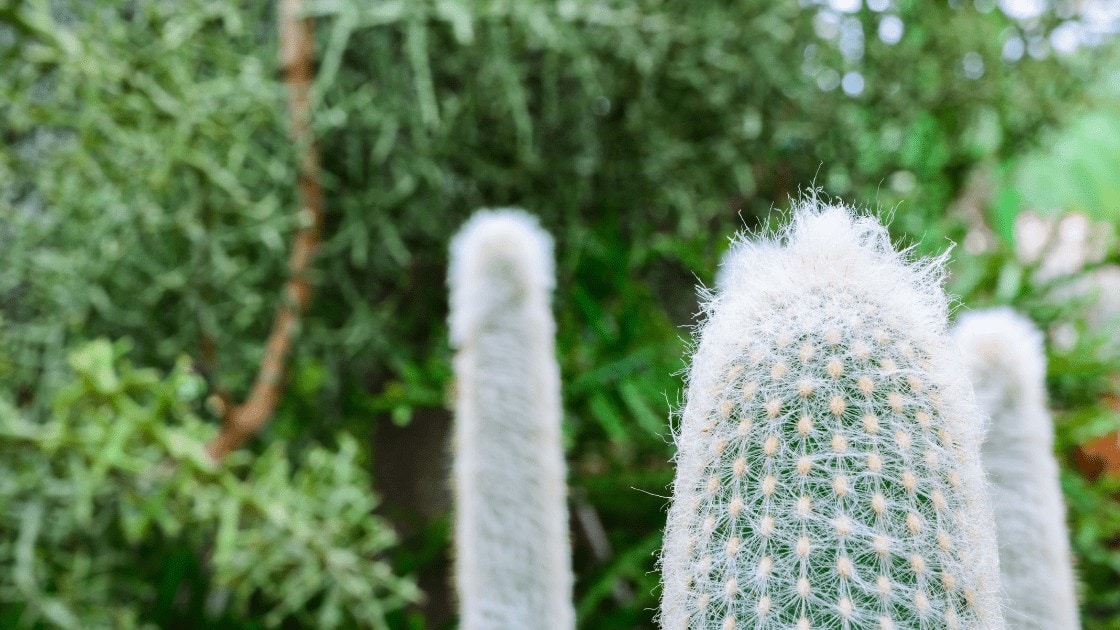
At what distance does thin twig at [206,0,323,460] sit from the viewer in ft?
2.23

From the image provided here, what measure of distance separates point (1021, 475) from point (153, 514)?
499 mm

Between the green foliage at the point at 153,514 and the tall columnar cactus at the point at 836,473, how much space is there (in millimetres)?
412

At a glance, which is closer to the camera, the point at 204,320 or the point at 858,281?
the point at 858,281

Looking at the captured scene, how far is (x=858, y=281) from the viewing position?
23cm

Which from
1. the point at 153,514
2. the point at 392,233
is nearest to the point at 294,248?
the point at 392,233

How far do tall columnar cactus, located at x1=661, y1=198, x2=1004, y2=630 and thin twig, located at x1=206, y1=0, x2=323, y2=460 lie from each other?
1.69 feet

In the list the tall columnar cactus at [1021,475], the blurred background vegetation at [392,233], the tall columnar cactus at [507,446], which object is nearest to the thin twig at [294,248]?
the blurred background vegetation at [392,233]

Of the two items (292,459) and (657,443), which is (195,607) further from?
(657,443)

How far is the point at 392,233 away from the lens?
28.7 inches

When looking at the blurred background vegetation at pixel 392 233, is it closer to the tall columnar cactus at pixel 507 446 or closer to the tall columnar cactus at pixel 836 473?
the tall columnar cactus at pixel 507 446

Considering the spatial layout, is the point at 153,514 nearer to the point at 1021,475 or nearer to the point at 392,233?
the point at 392,233

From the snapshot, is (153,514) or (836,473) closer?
(836,473)

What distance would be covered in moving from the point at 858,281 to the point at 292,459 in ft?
2.26

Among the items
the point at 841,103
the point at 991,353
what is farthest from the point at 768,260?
the point at 841,103
